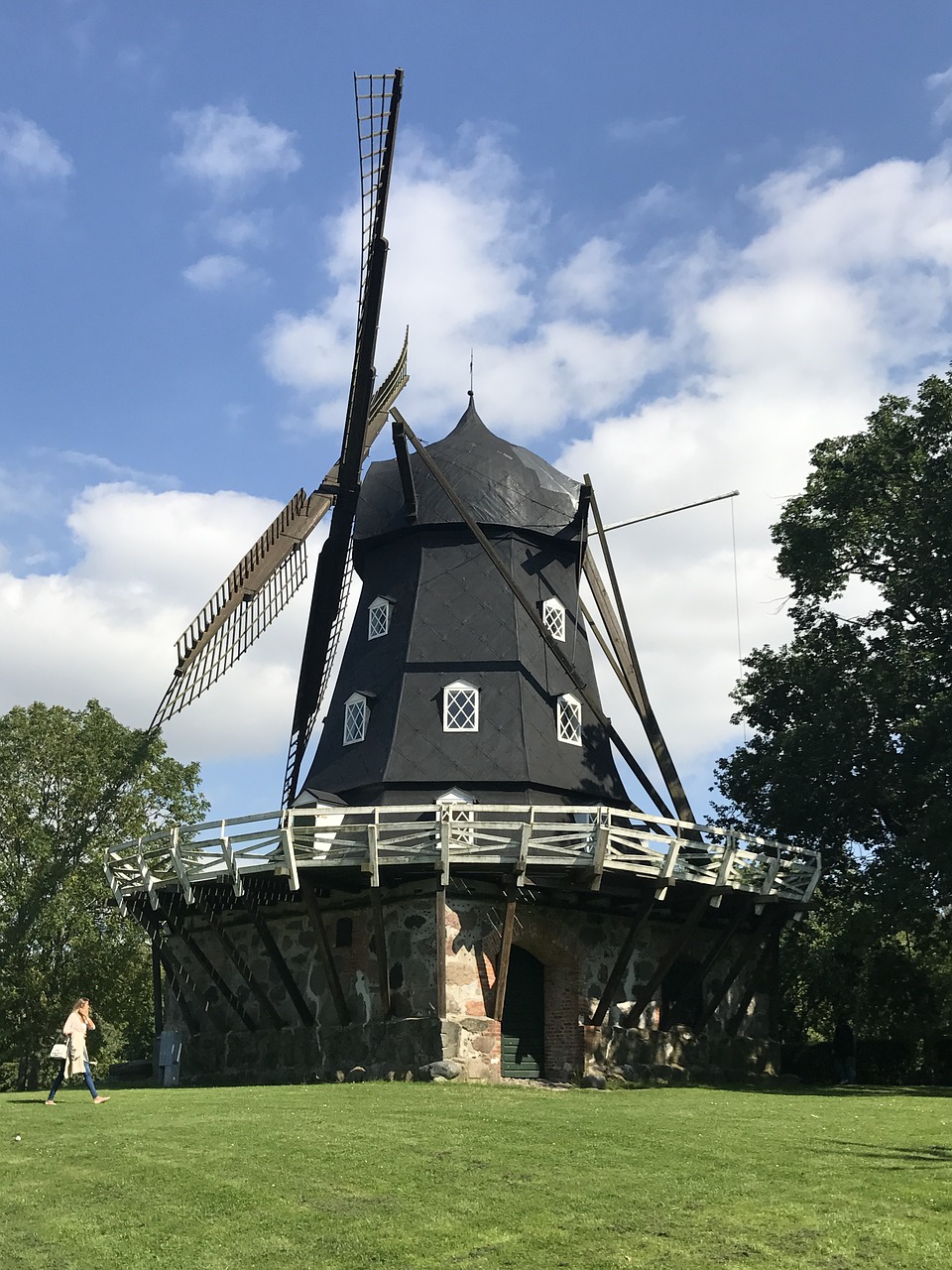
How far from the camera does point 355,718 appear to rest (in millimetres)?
26953

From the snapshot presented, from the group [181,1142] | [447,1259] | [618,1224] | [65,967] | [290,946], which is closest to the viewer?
[447,1259]

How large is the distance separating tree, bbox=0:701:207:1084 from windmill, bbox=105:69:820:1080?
26.3 feet

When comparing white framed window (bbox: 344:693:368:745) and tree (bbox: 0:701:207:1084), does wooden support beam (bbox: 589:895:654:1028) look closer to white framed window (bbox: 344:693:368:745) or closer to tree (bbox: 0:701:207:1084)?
white framed window (bbox: 344:693:368:745)

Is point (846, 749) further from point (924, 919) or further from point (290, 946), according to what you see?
point (290, 946)

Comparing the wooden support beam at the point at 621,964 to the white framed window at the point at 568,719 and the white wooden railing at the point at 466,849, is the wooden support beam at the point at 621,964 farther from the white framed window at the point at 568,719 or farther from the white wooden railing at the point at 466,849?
the white framed window at the point at 568,719

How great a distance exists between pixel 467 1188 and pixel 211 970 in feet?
46.5

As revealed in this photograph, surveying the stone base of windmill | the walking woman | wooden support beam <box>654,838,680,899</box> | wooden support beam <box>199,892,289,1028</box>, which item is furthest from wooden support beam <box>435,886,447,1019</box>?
the walking woman

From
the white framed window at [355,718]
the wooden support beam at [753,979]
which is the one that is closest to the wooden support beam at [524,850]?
the white framed window at [355,718]

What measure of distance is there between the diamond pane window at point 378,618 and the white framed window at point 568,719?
403 cm

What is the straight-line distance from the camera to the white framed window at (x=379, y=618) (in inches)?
1113

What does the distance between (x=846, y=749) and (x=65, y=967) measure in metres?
20.4

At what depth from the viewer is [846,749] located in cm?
2642

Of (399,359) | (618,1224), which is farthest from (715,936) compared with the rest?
(618,1224)

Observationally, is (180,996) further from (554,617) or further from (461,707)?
(554,617)
